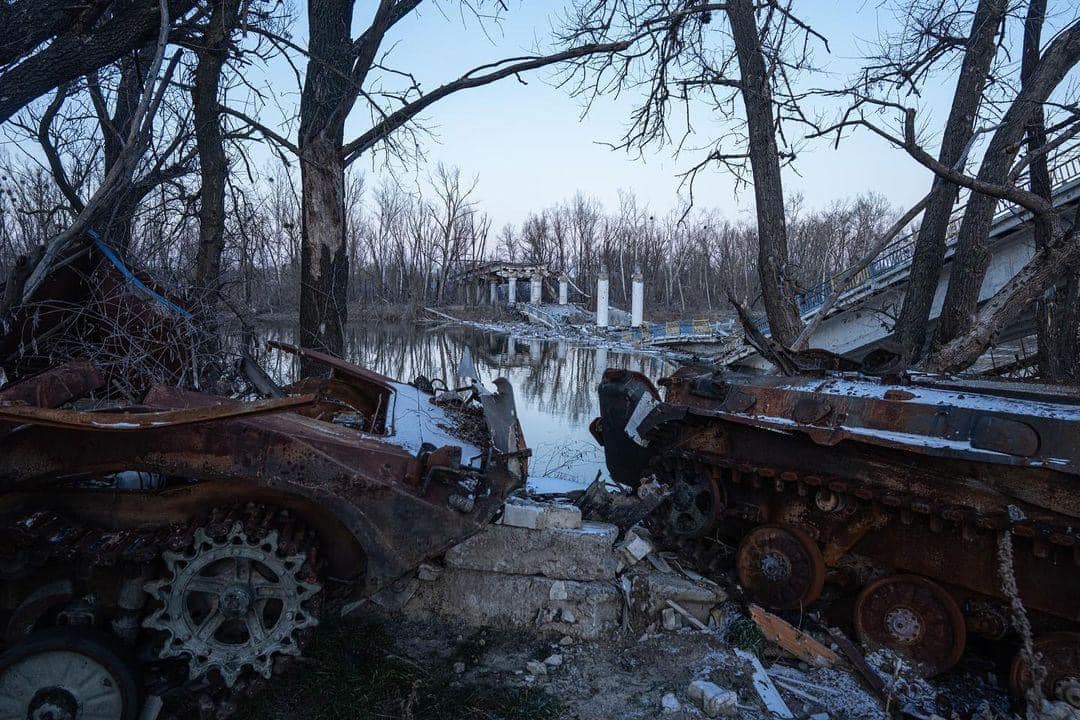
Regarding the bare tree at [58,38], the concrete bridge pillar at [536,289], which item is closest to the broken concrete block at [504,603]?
the bare tree at [58,38]

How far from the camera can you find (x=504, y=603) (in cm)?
424

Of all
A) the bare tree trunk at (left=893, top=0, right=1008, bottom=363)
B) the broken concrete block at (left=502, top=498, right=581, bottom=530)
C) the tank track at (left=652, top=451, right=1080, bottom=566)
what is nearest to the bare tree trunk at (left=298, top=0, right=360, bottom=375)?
the broken concrete block at (left=502, top=498, right=581, bottom=530)

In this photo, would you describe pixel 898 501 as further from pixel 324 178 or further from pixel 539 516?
pixel 324 178

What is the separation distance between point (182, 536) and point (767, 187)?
7.26 meters

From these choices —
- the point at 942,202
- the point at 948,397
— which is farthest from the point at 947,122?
the point at 948,397

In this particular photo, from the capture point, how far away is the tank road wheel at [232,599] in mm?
2875

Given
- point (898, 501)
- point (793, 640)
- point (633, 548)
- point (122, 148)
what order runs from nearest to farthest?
point (898, 501)
point (793, 640)
point (633, 548)
point (122, 148)

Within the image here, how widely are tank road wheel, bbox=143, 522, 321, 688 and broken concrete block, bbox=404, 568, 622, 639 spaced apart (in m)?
1.33

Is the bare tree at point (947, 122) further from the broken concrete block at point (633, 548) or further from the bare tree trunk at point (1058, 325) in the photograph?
the broken concrete block at point (633, 548)

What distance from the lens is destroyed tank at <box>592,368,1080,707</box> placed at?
3566 mm

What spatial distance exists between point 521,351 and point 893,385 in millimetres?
24444

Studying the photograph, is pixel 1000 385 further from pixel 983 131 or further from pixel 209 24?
pixel 209 24

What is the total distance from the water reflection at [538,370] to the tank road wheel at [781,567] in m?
3.93

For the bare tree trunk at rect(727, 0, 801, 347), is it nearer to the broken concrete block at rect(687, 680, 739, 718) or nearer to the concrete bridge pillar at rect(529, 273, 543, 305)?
the broken concrete block at rect(687, 680, 739, 718)
